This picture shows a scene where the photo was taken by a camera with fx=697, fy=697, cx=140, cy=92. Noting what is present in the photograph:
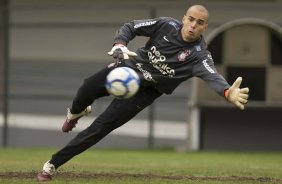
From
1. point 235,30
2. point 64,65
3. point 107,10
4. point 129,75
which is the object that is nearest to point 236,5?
point 235,30

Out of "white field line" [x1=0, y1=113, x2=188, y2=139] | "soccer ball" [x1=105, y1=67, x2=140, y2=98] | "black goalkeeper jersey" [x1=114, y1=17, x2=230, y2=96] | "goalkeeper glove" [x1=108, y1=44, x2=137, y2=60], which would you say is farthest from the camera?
"white field line" [x1=0, y1=113, x2=188, y2=139]

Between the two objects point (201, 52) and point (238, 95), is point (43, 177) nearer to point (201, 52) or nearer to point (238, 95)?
point (201, 52)

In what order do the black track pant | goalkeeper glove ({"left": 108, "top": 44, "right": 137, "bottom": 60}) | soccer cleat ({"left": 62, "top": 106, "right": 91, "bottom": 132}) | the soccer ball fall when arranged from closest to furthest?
the soccer ball → goalkeeper glove ({"left": 108, "top": 44, "right": 137, "bottom": 60}) → the black track pant → soccer cleat ({"left": 62, "top": 106, "right": 91, "bottom": 132})

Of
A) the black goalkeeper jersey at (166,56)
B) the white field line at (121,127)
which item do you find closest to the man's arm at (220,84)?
the black goalkeeper jersey at (166,56)

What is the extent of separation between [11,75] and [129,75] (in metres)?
13.9

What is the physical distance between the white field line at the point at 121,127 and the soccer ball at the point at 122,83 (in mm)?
12381

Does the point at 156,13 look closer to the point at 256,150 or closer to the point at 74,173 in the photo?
the point at 256,150

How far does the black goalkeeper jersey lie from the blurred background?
1054cm

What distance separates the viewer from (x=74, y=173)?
10.3m

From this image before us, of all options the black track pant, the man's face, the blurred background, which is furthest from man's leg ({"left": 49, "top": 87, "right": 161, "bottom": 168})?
the blurred background

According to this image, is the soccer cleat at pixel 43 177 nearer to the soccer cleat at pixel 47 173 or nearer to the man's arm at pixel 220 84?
the soccer cleat at pixel 47 173

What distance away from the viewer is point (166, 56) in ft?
29.9

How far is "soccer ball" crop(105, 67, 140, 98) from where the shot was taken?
8.19 meters

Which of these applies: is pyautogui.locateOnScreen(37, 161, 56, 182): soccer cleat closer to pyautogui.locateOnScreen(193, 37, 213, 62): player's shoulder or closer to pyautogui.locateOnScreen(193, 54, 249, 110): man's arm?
pyautogui.locateOnScreen(193, 54, 249, 110): man's arm
